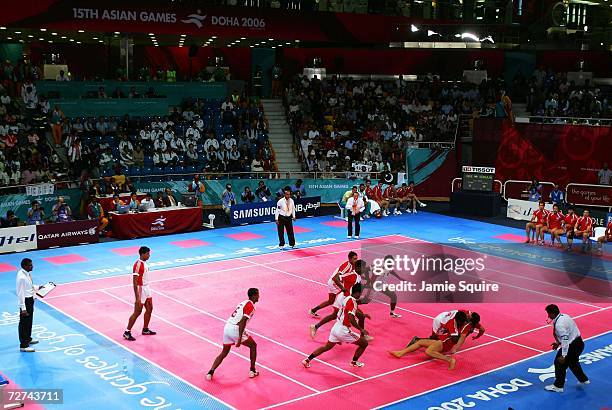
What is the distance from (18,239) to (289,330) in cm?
1193

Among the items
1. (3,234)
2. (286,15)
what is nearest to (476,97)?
(286,15)

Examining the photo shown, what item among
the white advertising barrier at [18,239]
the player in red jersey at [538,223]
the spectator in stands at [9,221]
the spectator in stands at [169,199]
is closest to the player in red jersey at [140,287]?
the white advertising barrier at [18,239]

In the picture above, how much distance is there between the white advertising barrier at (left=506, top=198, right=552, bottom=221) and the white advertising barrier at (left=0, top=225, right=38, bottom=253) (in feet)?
62.7

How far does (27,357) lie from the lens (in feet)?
52.9

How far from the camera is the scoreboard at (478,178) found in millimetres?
33969

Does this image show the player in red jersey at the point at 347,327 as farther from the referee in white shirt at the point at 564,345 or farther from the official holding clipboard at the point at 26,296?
the official holding clipboard at the point at 26,296

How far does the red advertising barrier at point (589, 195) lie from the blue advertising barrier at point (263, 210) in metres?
11.8

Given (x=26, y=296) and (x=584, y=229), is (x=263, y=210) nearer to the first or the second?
(x=584, y=229)

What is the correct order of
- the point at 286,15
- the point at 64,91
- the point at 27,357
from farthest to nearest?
the point at 286,15
the point at 64,91
the point at 27,357

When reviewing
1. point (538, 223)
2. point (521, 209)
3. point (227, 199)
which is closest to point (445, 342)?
point (538, 223)

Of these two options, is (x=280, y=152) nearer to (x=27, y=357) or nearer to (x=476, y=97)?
(x=476, y=97)

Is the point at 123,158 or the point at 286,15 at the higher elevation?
the point at 286,15

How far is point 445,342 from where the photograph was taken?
16312 millimetres

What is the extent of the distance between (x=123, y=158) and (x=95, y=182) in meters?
3.98
